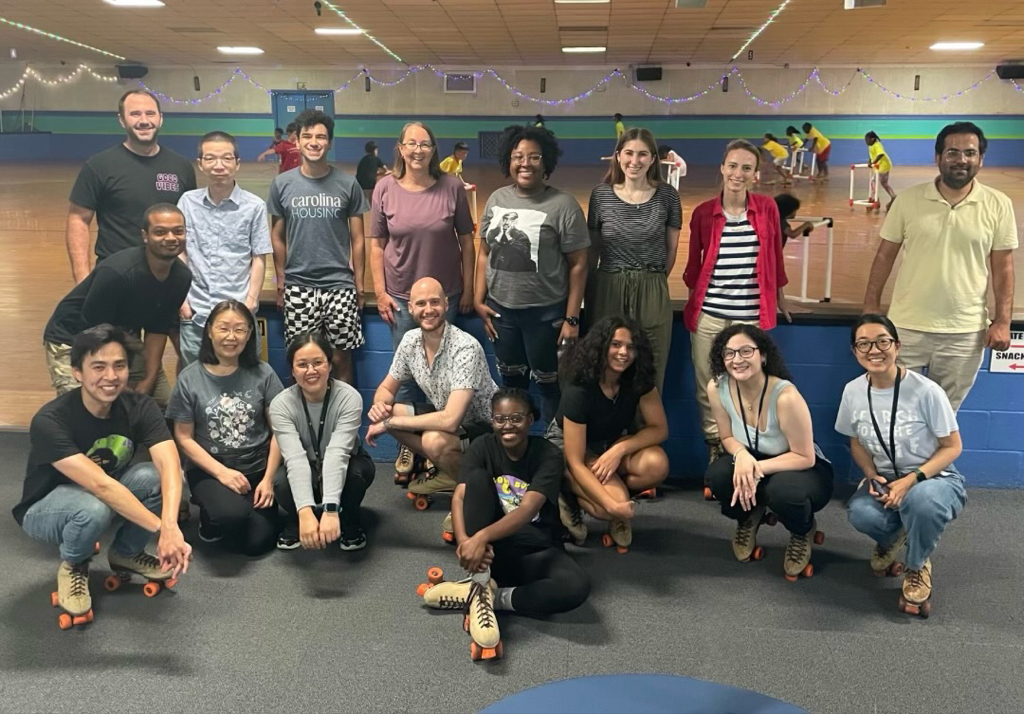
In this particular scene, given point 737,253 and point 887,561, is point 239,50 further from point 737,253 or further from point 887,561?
point 887,561

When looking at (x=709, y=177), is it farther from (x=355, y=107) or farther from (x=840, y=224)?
(x=355, y=107)

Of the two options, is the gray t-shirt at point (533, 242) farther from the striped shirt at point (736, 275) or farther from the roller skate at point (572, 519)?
the roller skate at point (572, 519)

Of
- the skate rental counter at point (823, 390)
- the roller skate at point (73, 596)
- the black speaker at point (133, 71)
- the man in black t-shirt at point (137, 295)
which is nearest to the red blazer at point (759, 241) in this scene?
the skate rental counter at point (823, 390)

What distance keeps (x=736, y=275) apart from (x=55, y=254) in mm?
6789

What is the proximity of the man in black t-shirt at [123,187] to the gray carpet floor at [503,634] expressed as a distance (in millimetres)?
1176

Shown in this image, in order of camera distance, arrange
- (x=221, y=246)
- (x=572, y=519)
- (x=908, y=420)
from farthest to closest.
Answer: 1. (x=221, y=246)
2. (x=572, y=519)
3. (x=908, y=420)

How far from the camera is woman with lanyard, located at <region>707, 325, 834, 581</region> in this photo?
113 inches

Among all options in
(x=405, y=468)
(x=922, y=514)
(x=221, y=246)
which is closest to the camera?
(x=922, y=514)

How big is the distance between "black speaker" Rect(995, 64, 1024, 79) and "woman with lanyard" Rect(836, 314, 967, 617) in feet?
70.4

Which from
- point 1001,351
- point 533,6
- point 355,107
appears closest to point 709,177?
point 533,6

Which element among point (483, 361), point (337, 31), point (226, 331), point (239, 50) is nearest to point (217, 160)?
point (226, 331)

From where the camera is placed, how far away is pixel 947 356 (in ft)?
10.6

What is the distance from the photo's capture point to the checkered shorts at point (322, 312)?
3.56 meters

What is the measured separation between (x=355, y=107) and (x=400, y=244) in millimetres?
19781
